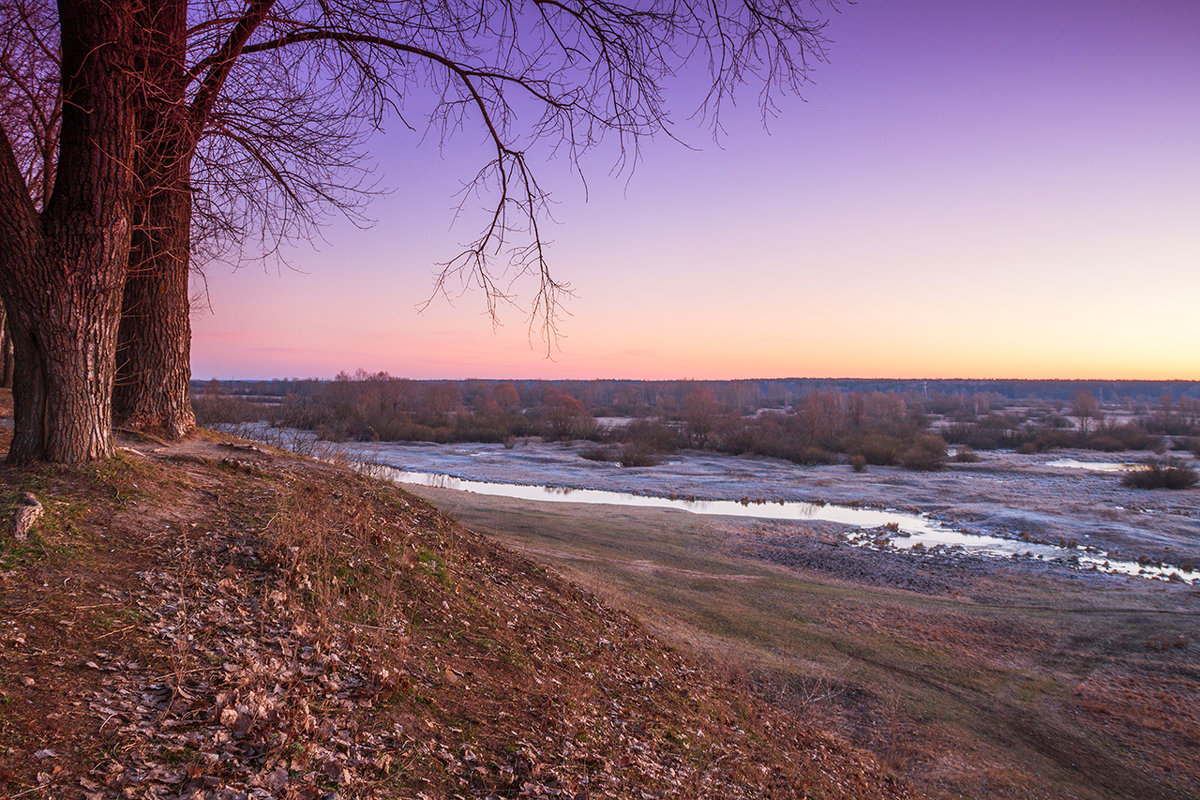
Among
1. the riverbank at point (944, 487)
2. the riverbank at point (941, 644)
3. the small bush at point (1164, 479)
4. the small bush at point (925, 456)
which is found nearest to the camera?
the riverbank at point (941, 644)

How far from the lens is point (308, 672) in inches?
156

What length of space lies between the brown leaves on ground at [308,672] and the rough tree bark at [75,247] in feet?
1.62

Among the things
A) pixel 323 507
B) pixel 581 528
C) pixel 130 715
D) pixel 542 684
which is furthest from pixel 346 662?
pixel 581 528

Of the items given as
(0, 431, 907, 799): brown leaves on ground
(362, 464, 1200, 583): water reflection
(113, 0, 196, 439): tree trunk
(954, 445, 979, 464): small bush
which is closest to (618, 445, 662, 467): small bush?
(362, 464, 1200, 583): water reflection

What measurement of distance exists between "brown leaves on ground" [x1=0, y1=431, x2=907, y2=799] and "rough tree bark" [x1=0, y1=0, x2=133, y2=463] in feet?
1.62

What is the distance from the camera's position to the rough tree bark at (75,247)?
510 cm

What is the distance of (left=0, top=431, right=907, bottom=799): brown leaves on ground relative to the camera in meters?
3.04

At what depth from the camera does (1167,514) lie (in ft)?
87.1

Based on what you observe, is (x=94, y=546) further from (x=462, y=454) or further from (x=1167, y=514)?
(x=462, y=454)

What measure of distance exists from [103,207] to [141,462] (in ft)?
7.26

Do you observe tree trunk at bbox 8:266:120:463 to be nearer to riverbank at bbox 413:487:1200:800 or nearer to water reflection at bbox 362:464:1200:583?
riverbank at bbox 413:487:1200:800

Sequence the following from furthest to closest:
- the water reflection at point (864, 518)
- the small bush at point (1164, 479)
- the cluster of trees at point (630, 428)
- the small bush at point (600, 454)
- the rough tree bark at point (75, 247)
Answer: the small bush at point (600, 454) → the cluster of trees at point (630, 428) → the small bush at point (1164, 479) → the water reflection at point (864, 518) → the rough tree bark at point (75, 247)

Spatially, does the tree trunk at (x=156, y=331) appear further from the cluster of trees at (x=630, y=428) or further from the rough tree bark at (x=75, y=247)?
the cluster of trees at (x=630, y=428)

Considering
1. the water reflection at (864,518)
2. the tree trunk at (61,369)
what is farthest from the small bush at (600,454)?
the tree trunk at (61,369)
